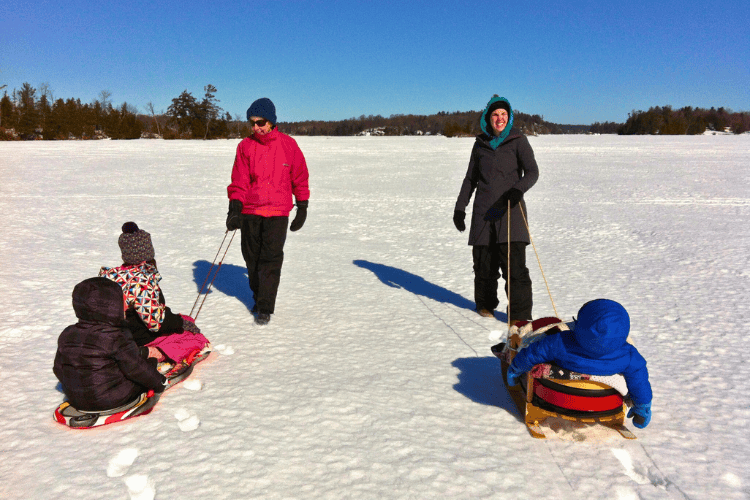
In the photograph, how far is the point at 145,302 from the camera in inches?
113

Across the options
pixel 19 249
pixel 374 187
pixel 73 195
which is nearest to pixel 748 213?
pixel 374 187

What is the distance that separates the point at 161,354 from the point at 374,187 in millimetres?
12240

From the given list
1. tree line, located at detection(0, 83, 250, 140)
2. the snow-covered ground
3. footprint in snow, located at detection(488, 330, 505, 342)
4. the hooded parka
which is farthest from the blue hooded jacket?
tree line, located at detection(0, 83, 250, 140)

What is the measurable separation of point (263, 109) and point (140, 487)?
295 centimetres

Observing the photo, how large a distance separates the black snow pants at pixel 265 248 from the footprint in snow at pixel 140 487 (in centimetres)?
214

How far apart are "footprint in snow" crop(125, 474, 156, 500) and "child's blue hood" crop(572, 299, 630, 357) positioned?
2.09 meters

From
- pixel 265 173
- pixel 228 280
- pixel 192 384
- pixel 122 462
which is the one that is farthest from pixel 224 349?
pixel 228 280

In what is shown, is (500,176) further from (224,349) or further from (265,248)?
(224,349)

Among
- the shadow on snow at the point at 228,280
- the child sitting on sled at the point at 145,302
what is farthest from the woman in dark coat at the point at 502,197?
the child sitting on sled at the point at 145,302

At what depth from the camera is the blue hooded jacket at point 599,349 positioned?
7.08 ft

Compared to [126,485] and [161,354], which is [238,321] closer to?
[161,354]

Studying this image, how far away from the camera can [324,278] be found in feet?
18.9

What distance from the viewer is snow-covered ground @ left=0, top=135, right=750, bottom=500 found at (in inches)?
87.1

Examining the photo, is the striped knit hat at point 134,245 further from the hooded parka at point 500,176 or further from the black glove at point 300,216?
the hooded parka at point 500,176
